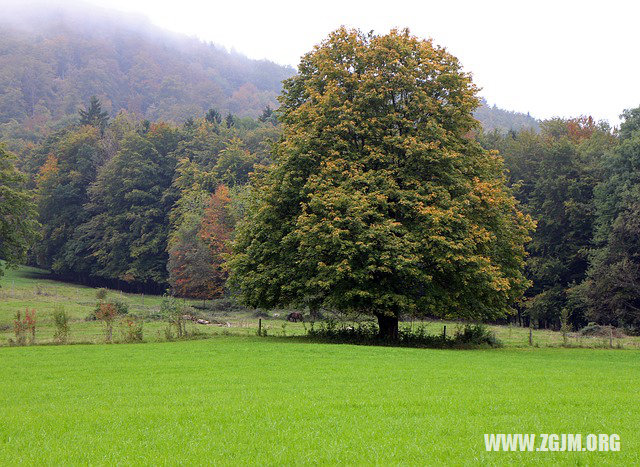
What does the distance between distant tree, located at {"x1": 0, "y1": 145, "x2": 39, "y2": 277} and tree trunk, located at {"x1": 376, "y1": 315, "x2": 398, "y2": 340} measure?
31.1 metres

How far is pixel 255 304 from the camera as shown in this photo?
32.8 metres

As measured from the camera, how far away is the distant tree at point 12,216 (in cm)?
4522

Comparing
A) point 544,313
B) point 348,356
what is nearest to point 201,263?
point 544,313

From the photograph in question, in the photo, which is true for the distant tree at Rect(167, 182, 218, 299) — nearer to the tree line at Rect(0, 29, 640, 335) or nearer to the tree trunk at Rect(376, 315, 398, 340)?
the tree line at Rect(0, 29, 640, 335)

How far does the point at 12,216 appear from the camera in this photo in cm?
4638

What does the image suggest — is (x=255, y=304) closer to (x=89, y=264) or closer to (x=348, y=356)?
(x=348, y=356)

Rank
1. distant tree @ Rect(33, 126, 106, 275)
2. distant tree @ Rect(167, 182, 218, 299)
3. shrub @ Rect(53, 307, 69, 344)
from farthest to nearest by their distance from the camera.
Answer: distant tree @ Rect(33, 126, 106, 275) → distant tree @ Rect(167, 182, 218, 299) → shrub @ Rect(53, 307, 69, 344)

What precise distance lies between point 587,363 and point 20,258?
4371 cm

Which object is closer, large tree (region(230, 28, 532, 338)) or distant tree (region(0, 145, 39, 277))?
large tree (region(230, 28, 532, 338))

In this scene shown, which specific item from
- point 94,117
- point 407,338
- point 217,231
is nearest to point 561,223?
point 407,338

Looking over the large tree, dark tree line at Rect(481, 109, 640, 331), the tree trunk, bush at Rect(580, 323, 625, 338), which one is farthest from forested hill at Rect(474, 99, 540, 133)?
the tree trunk

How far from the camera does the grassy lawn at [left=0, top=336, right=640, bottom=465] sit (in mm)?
9297

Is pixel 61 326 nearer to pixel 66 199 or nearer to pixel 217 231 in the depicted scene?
pixel 217 231

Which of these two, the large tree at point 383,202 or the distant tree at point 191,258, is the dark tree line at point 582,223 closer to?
the large tree at point 383,202
